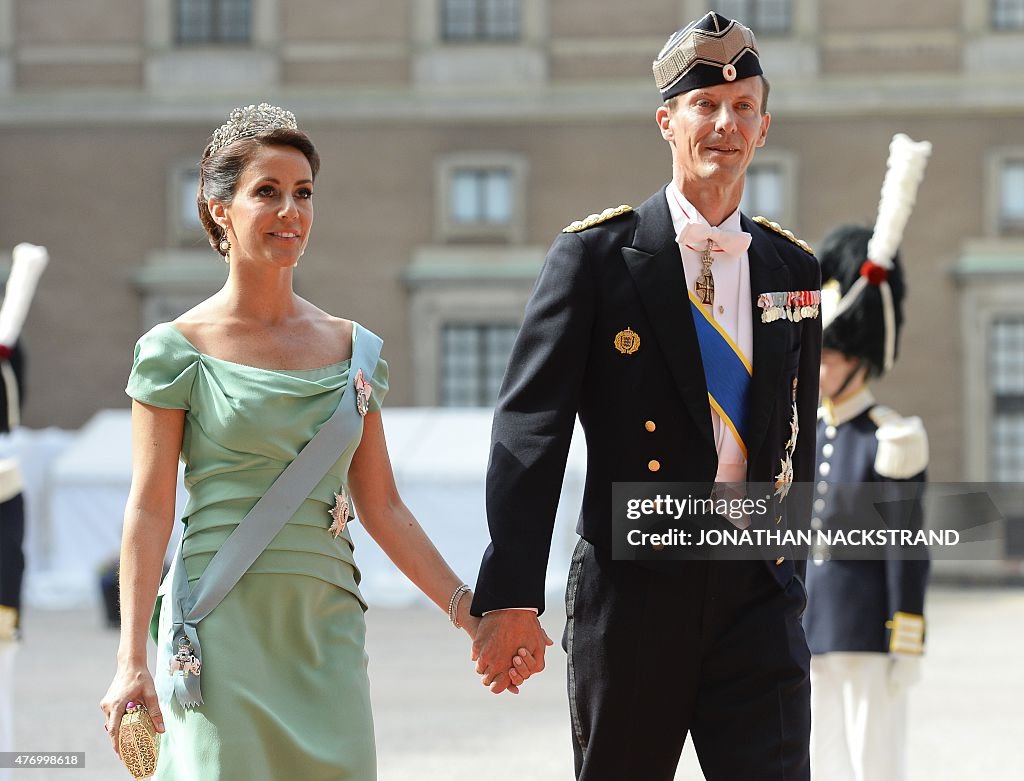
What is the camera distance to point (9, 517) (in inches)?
277

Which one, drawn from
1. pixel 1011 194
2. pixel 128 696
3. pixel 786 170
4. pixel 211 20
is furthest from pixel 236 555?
pixel 211 20

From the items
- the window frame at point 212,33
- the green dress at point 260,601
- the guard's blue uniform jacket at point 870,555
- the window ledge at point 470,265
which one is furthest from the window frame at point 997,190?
the green dress at point 260,601

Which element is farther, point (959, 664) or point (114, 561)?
point (114, 561)

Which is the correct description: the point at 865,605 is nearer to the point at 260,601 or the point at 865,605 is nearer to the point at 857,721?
the point at 857,721

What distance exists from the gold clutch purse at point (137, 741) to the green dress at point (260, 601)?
0.28ft

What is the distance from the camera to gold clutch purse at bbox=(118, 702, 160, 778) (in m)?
3.70

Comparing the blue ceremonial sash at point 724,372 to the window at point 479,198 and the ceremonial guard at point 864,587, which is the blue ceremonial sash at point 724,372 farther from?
the window at point 479,198

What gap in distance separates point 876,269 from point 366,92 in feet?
63.3

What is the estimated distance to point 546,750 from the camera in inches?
375

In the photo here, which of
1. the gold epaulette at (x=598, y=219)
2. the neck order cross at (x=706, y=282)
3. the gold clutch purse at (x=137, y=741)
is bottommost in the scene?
the gold clutch purse at (x=137, y=741)

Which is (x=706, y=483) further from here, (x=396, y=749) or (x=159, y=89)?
(x=159, y=89)

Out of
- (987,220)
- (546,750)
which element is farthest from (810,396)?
(987,220)

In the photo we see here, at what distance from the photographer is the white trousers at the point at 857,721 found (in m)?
6.52

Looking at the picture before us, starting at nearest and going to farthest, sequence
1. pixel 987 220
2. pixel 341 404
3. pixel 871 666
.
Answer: pixel 341 404
pixel 871 666
pixel 987 220
